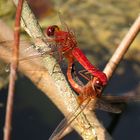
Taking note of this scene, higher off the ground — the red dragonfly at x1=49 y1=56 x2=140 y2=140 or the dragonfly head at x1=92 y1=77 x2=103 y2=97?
the dragonfly head at x1=92 y1=77 x2=103 y2=97

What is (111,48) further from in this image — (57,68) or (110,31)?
(57,68)

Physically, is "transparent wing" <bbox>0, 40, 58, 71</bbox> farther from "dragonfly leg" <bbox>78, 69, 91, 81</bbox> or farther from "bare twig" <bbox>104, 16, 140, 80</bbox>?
"bare twig" <bbox>104, 16, 140, 80</bbox>

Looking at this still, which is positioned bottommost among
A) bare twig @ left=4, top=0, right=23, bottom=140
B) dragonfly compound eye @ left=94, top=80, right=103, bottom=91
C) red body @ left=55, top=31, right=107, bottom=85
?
dragonfly compound eye @ left=94, top=80, right=103, bottom=91

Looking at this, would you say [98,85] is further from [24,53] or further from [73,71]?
[24,53]

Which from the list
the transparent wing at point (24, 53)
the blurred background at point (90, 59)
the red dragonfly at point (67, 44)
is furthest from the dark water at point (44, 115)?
the red dragonfly at point (67, 44)

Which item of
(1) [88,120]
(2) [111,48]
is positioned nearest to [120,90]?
(2) [111,48]

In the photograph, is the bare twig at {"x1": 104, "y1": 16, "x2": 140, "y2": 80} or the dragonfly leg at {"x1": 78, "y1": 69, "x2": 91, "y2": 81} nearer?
the dragonfly leg at {"x1": 78, "y1": 69, "x2": 91, "y2": 81}

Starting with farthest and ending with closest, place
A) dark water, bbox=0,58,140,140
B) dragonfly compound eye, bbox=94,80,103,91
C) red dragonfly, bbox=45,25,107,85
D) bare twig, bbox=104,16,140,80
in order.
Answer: dark water, bbox=0,58,140,140, bare twig, bbox=104,16,140,80, red dragonfly, bbox=45,25,107,85, dragonfly compound eye, bbox=94,80,103,91

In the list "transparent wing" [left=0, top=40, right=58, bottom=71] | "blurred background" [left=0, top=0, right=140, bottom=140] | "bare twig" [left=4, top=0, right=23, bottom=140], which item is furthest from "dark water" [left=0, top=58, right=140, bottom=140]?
"bare twig" [left=4, top=0, right=23, bottom=140]
